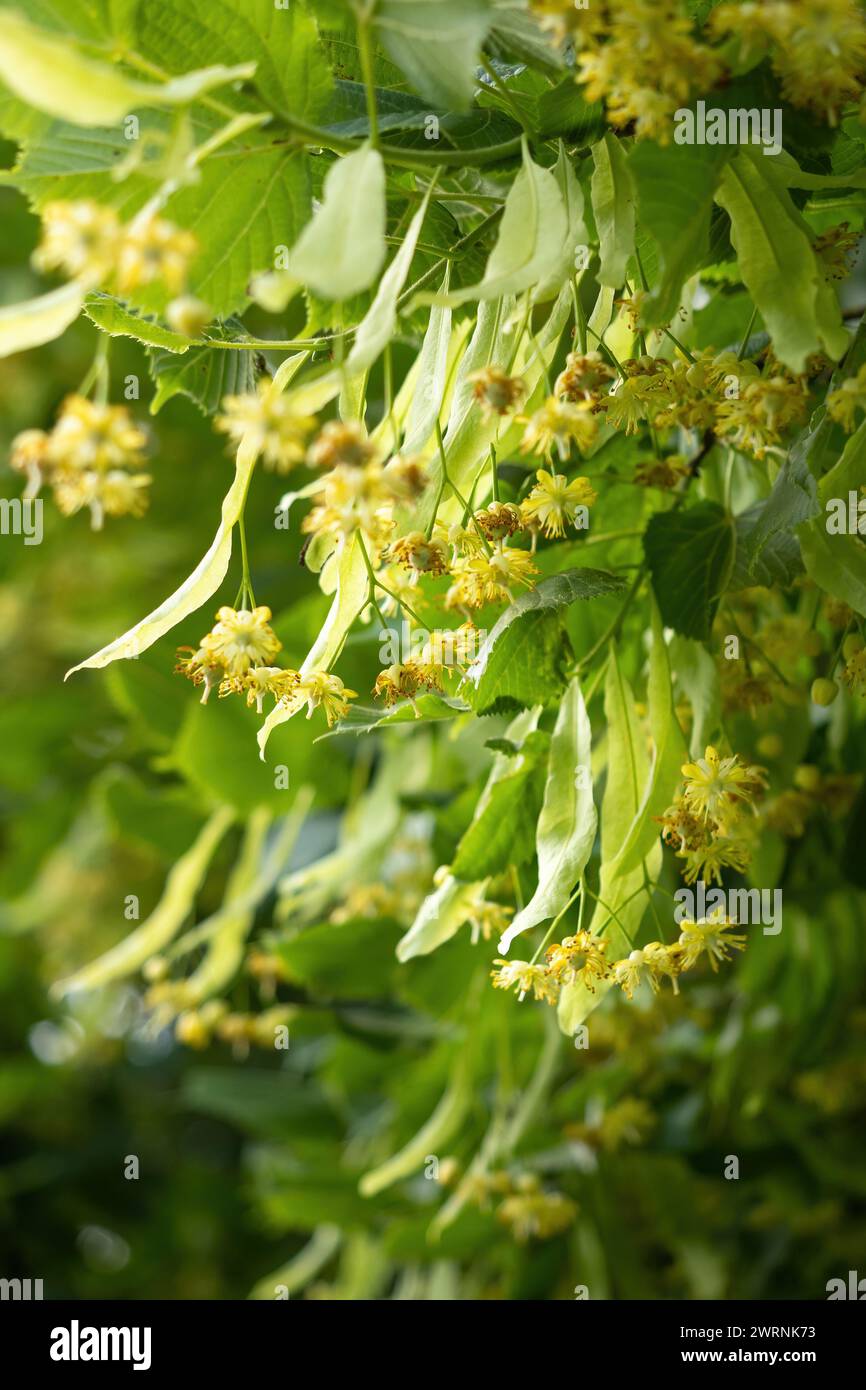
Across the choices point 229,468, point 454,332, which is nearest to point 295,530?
point 229,468

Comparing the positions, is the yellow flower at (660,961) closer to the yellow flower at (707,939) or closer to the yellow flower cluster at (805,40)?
the yellow flower at (707,939)

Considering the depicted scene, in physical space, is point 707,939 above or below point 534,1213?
above

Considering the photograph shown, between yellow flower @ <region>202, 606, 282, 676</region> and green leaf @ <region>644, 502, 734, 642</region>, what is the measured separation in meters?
0.20

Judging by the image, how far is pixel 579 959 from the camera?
1.69 ft

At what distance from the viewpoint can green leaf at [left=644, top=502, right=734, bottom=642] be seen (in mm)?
593

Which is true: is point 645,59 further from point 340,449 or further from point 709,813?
point 709,813

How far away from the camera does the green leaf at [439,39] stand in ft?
1.36

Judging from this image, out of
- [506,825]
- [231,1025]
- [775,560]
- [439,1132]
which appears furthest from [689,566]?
[231,1025]

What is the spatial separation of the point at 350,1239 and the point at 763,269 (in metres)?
1.10

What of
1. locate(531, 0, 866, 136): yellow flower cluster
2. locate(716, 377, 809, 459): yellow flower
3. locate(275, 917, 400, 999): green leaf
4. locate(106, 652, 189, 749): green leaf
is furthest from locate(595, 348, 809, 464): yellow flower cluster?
locate(106, 652, 189, 749): green leaf

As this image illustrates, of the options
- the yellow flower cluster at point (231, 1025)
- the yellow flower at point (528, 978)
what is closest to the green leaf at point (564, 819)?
the yellow flower at point (528, 978)

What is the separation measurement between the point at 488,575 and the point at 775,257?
16 cm

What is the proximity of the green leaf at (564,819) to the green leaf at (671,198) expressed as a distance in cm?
18

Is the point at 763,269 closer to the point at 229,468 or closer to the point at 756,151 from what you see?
the point at 756,151
